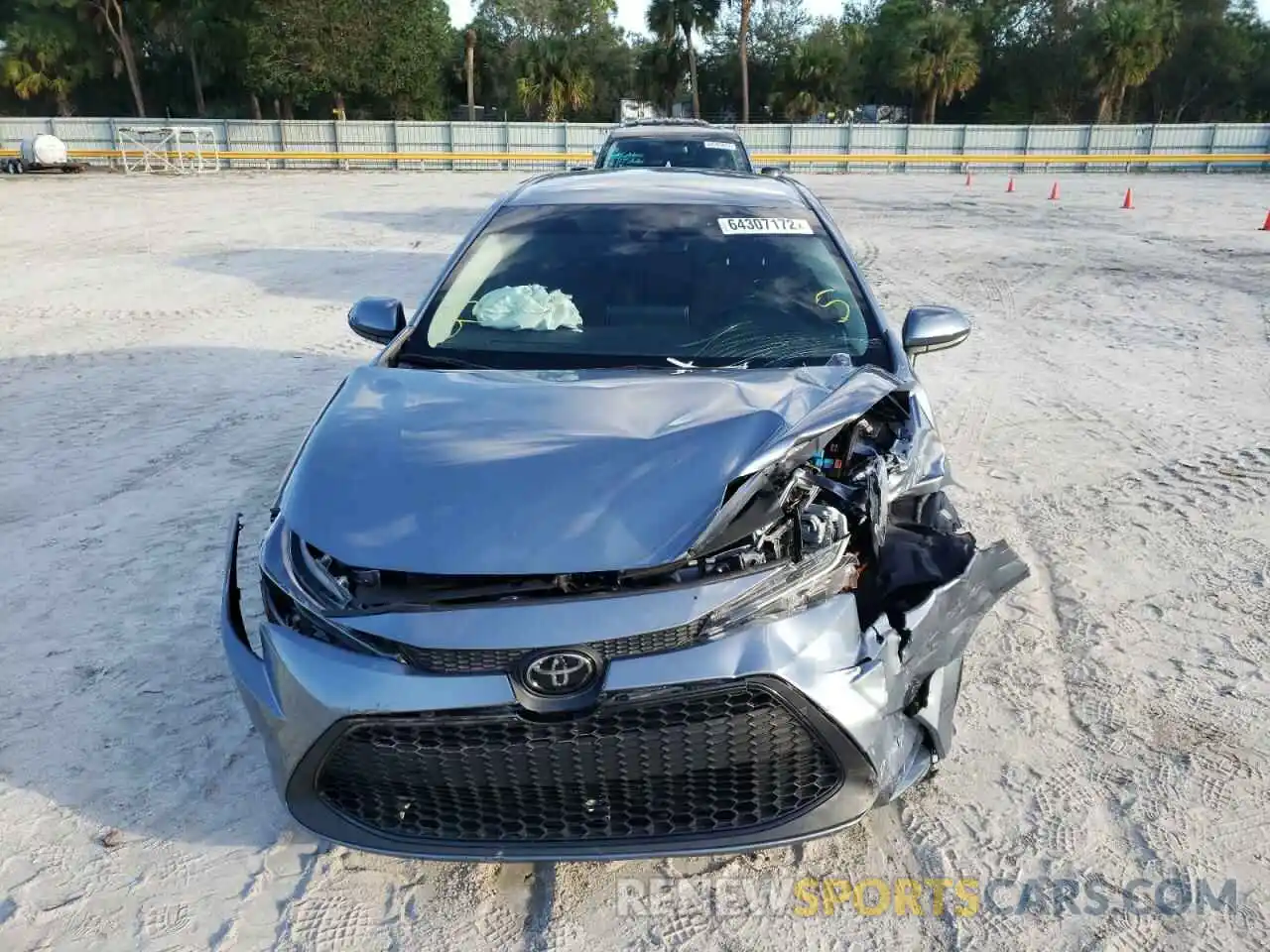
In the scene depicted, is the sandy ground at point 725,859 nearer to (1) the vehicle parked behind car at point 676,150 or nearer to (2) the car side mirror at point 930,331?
(2) the car side mirror at point 930,331

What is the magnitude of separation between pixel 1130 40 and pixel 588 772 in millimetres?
49042

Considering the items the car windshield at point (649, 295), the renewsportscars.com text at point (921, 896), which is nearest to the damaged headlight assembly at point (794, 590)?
the renewsportscars.com text at point (921, 896)

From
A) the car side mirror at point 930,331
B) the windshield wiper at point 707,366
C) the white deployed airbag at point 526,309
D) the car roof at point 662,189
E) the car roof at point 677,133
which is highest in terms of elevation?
the car roof at point 677,133

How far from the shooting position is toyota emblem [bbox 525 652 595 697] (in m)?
2.19

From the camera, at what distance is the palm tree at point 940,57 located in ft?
139

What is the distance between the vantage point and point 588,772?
227cm

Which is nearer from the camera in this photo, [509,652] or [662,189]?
[509,652]

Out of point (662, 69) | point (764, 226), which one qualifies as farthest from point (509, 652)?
point (662, 69)

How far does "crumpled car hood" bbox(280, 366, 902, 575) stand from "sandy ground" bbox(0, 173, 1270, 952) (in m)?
0.96

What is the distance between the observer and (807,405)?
2.89 m

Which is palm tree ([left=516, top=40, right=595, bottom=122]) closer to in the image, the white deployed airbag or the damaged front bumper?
the white deployed airbag

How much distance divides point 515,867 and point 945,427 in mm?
4566

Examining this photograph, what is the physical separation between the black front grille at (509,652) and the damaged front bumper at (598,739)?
0.02 m

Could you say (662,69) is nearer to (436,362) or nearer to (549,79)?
(549,79)
